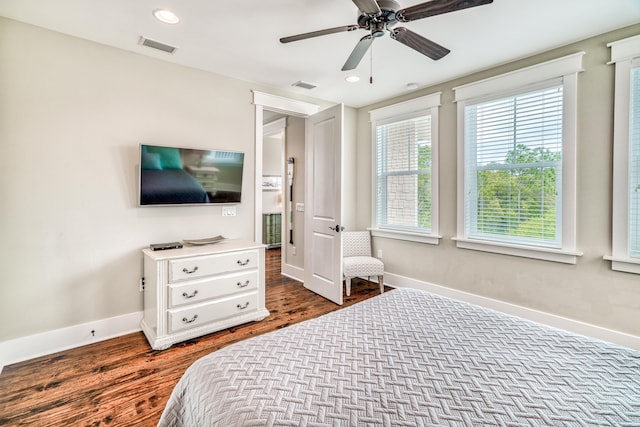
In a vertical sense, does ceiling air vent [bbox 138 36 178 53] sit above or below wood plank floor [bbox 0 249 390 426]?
above

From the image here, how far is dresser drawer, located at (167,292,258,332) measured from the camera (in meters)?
2.52

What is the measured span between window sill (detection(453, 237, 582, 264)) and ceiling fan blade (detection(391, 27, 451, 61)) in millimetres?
2022

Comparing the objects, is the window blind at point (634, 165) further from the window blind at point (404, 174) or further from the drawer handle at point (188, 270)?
the drawer handle at point (188, 270)

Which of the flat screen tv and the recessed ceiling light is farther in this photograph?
the flat screen tv

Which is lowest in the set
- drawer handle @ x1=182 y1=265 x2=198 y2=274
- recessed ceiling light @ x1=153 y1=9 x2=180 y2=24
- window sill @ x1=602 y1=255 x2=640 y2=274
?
drawer handle @ x1=182 y1=265 x2=198 y2=274

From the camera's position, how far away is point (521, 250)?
9.61ft

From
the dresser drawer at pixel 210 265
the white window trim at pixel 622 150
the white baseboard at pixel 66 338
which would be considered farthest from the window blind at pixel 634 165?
the white baseboard at pixel 66 338

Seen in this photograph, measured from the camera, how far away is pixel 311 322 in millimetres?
1527

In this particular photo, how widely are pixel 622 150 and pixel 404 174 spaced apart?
208 cm

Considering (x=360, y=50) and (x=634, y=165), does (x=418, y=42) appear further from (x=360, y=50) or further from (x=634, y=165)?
(x=634, y=165)

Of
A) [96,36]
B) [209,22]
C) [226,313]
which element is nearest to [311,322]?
[226,313]

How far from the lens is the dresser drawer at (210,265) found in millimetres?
2488

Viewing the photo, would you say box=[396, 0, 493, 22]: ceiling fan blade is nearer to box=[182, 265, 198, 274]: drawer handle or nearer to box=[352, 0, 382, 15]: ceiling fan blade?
box=[352, 0, 382, 15]: ceiling fan blade

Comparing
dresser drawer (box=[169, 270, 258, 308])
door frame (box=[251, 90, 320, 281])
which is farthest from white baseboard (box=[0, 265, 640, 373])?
door frame (box=[251, 90, 320, 281])
